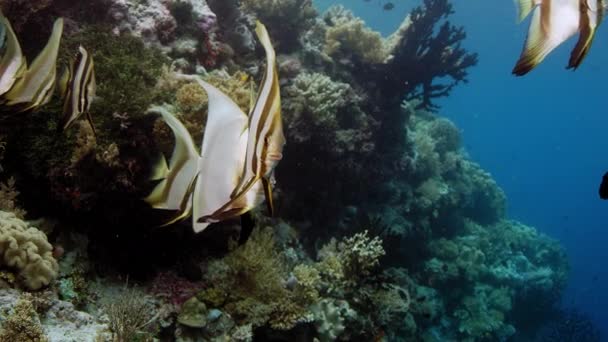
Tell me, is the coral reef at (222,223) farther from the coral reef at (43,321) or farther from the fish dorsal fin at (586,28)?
the fish dorsal fin at (586,28)

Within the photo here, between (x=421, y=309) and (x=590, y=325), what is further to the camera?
(x=590, y=325)

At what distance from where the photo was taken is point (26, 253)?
371 cm

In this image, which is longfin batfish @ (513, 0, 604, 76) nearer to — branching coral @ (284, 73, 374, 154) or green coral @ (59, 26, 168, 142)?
green coral @ (59, 26, 168, 142)

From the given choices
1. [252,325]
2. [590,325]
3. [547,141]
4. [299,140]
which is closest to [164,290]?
[252,325]

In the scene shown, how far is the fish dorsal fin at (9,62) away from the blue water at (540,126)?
6320cm

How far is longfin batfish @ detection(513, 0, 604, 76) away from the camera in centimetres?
121

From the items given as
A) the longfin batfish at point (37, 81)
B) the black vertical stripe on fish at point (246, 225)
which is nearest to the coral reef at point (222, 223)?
the longfin batfish at point (37, 81)

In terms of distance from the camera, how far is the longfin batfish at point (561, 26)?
1206mm

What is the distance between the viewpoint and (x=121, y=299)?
161 inches

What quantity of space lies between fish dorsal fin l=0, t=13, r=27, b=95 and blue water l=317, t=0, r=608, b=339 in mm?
63205

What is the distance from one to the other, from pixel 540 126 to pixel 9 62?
195755 mm

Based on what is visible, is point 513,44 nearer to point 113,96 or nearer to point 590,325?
point 590,325

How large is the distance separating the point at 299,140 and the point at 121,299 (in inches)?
163

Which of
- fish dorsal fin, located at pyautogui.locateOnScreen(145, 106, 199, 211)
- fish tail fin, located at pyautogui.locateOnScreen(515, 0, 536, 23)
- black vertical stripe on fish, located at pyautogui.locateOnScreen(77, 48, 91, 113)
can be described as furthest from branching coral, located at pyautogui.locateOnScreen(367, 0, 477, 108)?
fish dorsal fin, located at pyautogui.locateOnScreen(145, 106, 199, 211)
